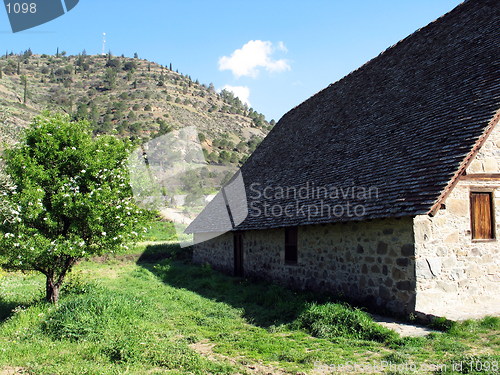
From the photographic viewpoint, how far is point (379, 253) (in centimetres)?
843

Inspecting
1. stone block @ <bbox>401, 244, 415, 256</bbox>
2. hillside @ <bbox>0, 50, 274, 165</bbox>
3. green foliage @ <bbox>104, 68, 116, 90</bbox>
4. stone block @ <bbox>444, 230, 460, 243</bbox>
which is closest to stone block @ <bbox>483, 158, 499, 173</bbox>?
stone block @ <bbox>444, 230, 460, 243</bbox>

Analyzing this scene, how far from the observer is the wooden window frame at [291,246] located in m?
11.6

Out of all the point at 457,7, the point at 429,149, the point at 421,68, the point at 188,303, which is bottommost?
the point at 188,303

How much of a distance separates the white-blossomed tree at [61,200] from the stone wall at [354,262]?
4468 mm

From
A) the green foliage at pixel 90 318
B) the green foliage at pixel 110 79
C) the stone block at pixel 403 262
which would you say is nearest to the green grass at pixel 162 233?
the green foliage at pixel 90 318

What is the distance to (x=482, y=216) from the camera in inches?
329

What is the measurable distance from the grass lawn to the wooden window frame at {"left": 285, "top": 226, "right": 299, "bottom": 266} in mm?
1179

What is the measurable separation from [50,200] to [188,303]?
4400 millimetres

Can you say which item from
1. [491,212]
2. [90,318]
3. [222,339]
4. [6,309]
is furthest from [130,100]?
[491,212]

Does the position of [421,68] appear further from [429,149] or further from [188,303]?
[188,303]

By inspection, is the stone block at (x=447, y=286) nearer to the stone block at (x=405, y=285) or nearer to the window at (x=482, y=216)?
the stone block at (x=405, y=285)

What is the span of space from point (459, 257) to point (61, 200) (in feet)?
28.6

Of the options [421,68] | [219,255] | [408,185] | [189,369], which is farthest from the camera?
[219,255]

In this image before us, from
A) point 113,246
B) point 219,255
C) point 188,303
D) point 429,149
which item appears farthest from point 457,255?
point 219,255
